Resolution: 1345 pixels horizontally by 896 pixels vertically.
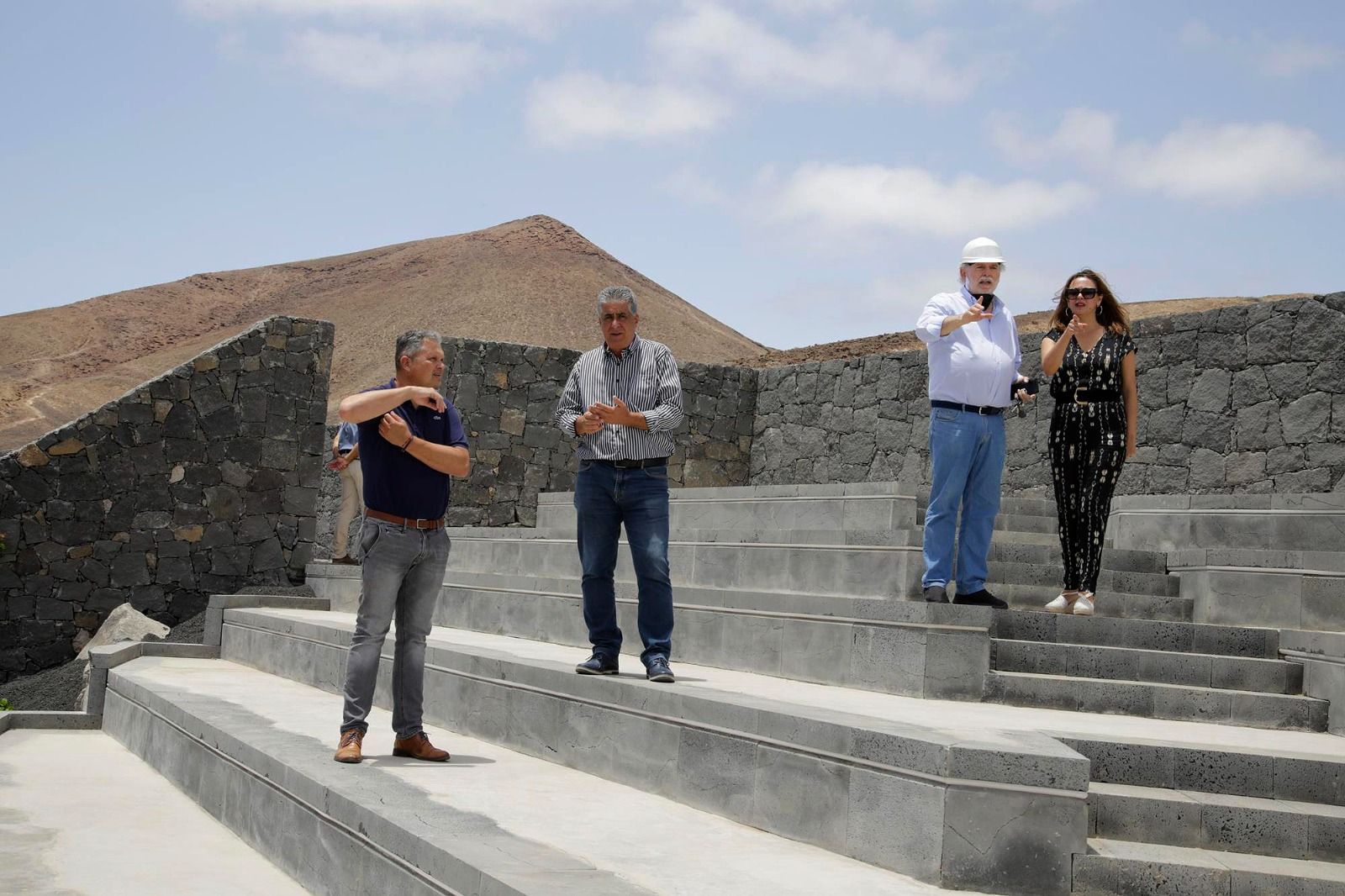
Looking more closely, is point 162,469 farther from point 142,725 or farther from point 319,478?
point 142,725

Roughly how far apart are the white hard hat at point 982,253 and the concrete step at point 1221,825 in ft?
9.53

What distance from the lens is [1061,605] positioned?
19.5 ft

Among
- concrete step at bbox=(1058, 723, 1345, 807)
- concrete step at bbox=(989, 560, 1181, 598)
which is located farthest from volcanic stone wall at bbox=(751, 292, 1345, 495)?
concrete step at bbox=(1058, 723, 1345, 807)

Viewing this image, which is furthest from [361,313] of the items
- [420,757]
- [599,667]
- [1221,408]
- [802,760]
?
[802,760]

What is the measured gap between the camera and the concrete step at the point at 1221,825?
364 centimetres

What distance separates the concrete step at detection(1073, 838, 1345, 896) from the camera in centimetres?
335

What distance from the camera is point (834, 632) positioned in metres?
5.64

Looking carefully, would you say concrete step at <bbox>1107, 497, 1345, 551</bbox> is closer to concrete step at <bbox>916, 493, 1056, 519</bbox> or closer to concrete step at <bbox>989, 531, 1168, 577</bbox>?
concrete step at <bbox>989, 531, 1168, 577</bbox>

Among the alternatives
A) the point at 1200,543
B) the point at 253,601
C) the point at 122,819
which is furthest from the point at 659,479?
the point at 253,601

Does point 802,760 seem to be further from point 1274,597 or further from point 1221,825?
point 1274,597

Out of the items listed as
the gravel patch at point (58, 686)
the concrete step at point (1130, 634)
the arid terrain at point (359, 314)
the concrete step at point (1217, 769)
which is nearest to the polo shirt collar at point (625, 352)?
the concrete step at point (1130, 634)

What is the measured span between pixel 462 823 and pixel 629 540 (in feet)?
6.08

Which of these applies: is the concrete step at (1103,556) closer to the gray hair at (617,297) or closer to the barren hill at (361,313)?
the gray hair at (617,297)

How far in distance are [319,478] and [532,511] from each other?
231 cm
